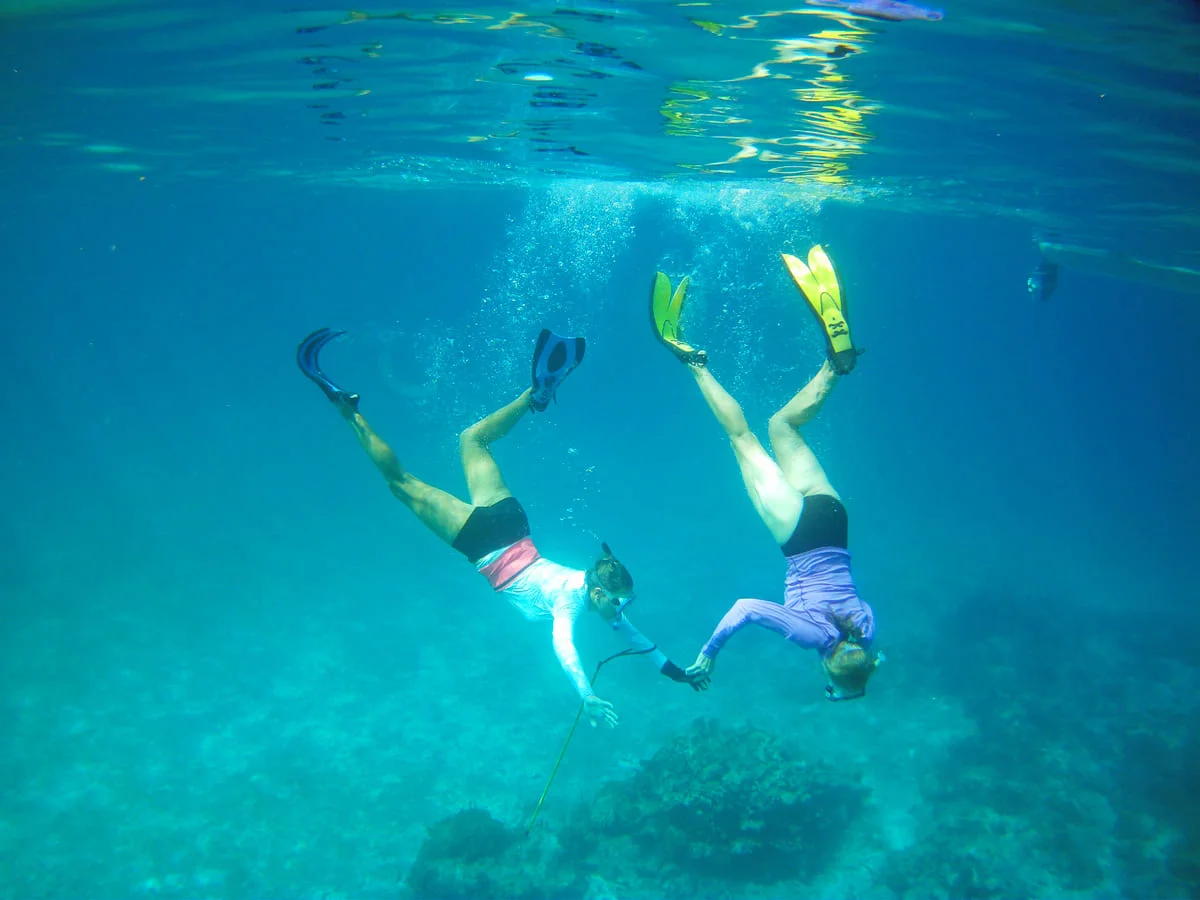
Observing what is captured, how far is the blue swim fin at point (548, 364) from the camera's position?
8016 millimetres

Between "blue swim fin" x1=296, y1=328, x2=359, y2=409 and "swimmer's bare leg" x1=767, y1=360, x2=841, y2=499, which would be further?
"blue swim fin" x1=296, y1=328, x2=359, y2=409

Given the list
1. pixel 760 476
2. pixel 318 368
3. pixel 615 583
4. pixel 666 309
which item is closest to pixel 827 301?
pixel 666 309

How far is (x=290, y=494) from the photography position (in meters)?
37.2

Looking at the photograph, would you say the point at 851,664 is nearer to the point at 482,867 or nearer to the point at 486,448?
the point at 486,448

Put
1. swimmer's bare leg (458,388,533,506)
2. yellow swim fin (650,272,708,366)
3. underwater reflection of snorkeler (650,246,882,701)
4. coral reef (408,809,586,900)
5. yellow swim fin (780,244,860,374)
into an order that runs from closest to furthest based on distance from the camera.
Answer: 1. underwater reflection of snorkeler (650,246,882,701)
2. yellow swim fin (780,244,860,374)
3. swimmer's bare leg (458,388,533,506)
4. yellow swim fin (650,272,708,366)
5. coral reef (408,809,586,900)

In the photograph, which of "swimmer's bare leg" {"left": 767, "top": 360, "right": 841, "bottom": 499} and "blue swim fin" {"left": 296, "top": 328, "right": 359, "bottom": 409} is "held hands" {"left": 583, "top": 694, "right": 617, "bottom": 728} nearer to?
"swimmer's bare leg" {"left": 767, "top": 360, "right": 841, "bottom": 499}

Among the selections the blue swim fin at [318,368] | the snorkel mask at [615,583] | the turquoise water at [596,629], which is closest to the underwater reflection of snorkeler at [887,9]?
the turquoise water at [596,629]

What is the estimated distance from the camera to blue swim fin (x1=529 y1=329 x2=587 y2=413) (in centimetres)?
802

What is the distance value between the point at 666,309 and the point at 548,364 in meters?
1.88

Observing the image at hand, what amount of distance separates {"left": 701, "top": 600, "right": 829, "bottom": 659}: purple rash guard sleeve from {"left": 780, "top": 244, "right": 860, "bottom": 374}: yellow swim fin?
2.81 meters

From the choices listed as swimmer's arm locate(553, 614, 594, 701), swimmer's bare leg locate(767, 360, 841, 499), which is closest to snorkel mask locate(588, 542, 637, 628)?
swimmer's arm locate(553, 614, 594, 701)

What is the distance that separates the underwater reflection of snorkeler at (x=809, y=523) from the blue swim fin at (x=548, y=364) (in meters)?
1.41

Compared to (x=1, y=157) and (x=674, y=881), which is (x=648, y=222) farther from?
(x=674, y=881)

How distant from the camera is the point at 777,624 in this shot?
5883 mm
